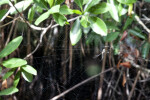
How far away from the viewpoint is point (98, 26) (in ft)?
2.56

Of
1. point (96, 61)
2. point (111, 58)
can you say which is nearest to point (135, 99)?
point (111, 58)

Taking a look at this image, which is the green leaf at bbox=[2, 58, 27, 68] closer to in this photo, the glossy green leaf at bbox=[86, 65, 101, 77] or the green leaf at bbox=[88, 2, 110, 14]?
the green leaf at bbox=[88, 2, 110, 14]

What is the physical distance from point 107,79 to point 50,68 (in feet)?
1.98

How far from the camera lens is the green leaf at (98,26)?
771 millimetres

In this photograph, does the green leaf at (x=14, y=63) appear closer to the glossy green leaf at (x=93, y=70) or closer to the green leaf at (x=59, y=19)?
the green leaf at (x=59, y=19)

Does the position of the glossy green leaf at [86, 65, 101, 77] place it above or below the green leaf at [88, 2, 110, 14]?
below

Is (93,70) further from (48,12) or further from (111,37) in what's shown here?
(48,12)

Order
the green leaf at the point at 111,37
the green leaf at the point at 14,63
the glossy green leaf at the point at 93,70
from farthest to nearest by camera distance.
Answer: the glossy green leaf at the point at 93,70 < the green leaf at the point at 111,37 < the green leaf at the point at 14,63

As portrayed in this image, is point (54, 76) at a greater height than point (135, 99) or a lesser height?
greater

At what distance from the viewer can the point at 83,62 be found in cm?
166

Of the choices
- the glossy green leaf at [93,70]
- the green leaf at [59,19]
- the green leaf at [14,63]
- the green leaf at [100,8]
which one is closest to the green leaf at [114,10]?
the green leaf at [100,8]

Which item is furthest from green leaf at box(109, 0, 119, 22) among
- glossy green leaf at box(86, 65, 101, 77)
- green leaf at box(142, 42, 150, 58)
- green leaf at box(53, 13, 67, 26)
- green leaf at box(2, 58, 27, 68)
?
glossy green leaf at box(86, 65, 101, 77)

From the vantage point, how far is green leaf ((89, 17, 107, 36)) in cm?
77

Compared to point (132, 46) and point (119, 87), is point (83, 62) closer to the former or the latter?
point (132, 46)
